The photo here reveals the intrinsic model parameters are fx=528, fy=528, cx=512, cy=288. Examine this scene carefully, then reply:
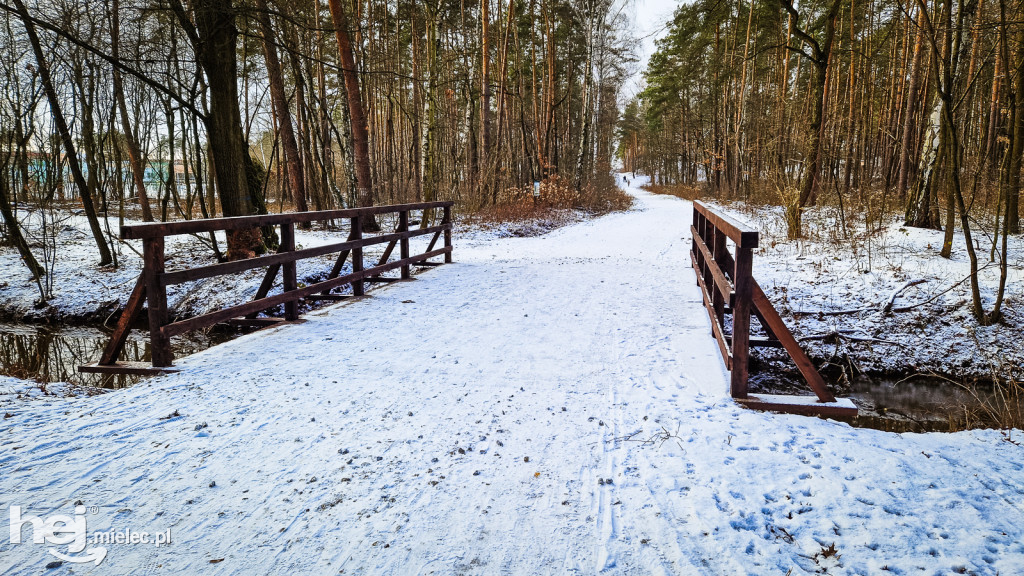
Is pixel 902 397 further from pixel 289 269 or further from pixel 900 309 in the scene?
pixel 289 269

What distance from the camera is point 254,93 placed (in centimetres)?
2814

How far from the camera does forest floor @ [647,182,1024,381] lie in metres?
5.75

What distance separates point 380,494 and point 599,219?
19.1 metres

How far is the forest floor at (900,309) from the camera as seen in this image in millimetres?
5754

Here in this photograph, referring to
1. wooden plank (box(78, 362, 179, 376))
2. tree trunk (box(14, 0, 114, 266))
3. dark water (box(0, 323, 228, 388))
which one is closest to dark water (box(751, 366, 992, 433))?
wooden plank (box(78, 362, 179, 376))

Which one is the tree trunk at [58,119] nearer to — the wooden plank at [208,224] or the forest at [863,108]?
the wooden plank at [208,224]

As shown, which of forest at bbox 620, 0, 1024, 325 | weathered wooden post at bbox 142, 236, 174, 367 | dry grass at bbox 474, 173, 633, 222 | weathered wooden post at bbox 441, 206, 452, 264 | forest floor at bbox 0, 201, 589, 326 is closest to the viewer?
weathered wooden post at bbox 142, 236, 174, 367

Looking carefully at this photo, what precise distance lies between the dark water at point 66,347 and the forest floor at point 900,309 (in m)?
7.11

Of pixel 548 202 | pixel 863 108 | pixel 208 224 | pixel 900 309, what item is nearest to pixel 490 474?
pixel 208 224

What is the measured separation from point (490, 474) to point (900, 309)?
6394 millimetres

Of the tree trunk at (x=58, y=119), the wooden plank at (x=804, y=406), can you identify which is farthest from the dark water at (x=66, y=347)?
the wooden plank at (x=804, y=406)

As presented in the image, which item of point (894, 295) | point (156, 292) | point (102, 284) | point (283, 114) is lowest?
point (894, 295)

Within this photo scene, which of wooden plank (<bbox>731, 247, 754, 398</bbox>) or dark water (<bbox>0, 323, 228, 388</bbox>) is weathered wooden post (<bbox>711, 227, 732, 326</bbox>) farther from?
dark water (<bbox>0, 323, 228, 388</bbox>)

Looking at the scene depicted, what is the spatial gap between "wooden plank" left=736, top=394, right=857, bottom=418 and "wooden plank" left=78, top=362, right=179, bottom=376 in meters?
4.40
